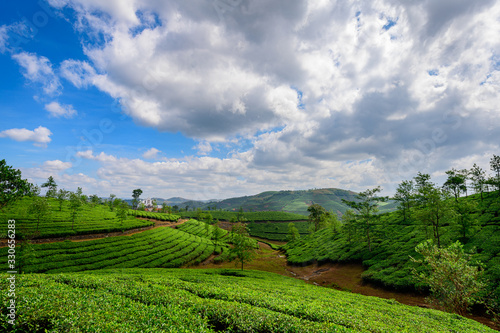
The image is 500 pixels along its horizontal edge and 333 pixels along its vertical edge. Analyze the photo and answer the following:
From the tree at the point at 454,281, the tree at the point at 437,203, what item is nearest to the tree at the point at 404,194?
the tree at the point at 437,203

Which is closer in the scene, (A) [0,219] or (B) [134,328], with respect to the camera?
(B) [134,328]

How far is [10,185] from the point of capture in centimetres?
2316

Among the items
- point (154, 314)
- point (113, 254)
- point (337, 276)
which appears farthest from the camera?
point (113, 254)

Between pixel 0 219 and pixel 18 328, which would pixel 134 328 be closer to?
pixel 18 328

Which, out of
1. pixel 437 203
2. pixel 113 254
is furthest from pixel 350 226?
pixel 113 254

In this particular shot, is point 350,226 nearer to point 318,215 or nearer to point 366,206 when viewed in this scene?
point 366,206

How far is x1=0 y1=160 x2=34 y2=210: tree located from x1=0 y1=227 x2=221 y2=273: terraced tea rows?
27.0ft

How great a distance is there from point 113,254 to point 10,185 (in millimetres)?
23074

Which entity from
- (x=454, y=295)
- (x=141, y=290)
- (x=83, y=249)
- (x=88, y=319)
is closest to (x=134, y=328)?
(x=88, y=319)

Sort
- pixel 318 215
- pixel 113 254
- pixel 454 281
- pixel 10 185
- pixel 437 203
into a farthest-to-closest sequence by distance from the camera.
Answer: pixel 318 215 < pixel 113 254 < pixel 437 203 < pixel 10 185 < pixel 454 281

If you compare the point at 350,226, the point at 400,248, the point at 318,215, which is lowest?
the point at 318,215

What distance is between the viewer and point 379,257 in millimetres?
38062

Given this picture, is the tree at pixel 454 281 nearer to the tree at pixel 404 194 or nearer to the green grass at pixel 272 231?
the tree at pixel 404 194

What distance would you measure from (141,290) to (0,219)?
54756mm
